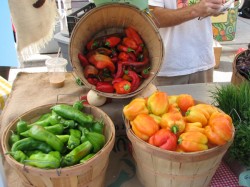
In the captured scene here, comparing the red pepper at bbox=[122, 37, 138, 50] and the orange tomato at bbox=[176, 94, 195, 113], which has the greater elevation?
the red pepper at bbox=[122, 37, 138, 50]

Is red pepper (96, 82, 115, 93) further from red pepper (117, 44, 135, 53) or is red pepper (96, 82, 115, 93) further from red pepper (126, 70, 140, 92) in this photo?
red pepper (117, 44, 135, 53)

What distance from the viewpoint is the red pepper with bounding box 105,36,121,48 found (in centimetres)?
156

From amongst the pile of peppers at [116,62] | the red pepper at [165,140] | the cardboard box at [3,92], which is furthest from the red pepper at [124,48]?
the cardboard box at [3,92]

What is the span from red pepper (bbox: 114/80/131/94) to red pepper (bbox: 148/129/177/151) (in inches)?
16.1

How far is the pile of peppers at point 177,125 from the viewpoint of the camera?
100 cm

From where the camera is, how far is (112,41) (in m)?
1.57

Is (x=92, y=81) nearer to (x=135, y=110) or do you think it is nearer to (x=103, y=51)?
(x=103, y=51)

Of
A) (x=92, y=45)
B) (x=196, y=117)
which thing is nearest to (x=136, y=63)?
(x=92, y=45)

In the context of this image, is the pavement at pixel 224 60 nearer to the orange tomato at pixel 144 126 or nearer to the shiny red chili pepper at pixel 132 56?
the shiny red chili pepper at pixel 132 56

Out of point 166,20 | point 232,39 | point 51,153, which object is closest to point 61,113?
point 51,153

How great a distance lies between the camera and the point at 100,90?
1.42 meters

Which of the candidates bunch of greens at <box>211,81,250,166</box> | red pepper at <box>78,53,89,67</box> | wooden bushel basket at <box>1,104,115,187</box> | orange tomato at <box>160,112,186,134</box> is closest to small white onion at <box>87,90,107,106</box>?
red pepper at <box>78,53,89,67</box>

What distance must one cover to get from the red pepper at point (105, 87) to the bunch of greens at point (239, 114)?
1.73 feet

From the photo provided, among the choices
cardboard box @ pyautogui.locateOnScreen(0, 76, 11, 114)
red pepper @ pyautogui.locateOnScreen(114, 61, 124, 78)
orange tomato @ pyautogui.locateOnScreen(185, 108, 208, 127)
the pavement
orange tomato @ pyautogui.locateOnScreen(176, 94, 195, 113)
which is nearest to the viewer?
orange tomato @ pyautogui.locateOnScreen(185, 108, 208, 127)
